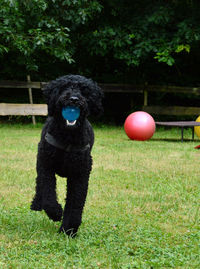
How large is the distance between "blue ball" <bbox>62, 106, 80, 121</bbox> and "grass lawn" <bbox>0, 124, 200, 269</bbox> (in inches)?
45.1

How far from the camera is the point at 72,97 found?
369 cm

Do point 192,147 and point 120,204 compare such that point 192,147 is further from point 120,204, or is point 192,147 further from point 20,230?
point 20,230

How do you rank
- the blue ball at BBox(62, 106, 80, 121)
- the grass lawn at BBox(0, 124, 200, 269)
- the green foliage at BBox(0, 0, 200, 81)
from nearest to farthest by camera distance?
the grass lawn at BBox(0, 124, 200, 269) < the blue ball at BBox(62, 106, 80, 121) < the green foliage at BBox(0, 0, 200, 81)

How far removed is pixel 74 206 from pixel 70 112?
934 mm

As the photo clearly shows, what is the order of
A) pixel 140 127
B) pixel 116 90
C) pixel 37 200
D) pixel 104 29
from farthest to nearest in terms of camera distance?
pixel 116 90 < pixel 104 29 < pixel 140 127 < pixel 37 200

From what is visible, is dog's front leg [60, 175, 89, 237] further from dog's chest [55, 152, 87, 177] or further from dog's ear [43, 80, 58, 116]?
dog's ear [43, 80, 58, 116]

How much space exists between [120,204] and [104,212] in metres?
0.42

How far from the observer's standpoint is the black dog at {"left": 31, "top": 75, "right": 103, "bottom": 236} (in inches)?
151

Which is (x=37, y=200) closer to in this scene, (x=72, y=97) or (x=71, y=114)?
(x=71, y=114)

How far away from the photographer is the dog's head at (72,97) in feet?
12.2

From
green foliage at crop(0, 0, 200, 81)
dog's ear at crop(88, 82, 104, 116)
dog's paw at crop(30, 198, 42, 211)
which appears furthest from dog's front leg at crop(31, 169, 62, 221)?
green foliage at crop(0, 0, 200, 81)

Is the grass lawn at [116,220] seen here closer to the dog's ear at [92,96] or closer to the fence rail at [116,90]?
the dog's ear at [92,96]

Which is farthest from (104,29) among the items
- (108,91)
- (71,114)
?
(71,114)

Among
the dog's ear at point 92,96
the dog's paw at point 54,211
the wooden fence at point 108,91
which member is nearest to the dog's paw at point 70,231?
the dog's paw at point 54,211
